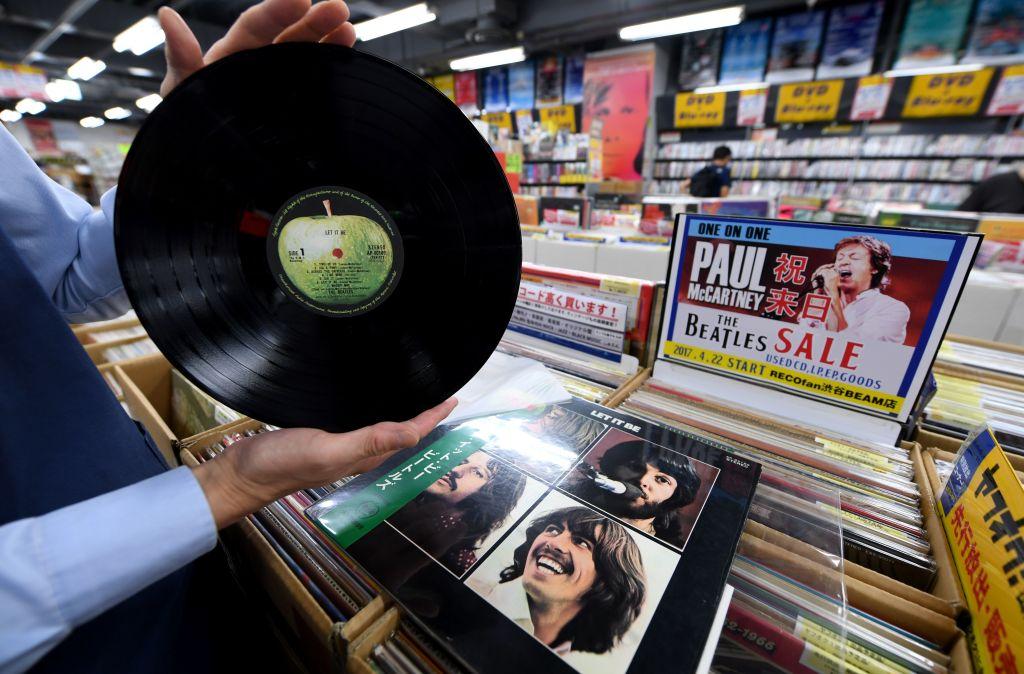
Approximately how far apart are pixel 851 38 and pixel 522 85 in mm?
5384

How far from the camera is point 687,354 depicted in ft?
2.98

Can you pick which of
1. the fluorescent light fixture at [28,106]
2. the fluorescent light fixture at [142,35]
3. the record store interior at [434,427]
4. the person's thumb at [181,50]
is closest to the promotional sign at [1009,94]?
the record store interior at [434,427]

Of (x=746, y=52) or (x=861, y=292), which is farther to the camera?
(x=746, y=52)

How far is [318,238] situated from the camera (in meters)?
0.55

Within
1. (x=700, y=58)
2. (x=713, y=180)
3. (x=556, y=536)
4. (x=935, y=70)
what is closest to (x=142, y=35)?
(x=713, y=180)

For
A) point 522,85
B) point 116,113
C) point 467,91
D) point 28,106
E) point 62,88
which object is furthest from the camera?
point 116,113

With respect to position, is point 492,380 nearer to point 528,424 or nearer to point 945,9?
point 528,424

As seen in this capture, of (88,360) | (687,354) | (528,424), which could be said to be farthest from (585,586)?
(88,360)

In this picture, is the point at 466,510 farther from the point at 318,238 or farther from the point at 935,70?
the point at 935,70

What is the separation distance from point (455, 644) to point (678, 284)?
0.73m

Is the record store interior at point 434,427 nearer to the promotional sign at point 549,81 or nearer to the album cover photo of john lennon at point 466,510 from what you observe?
the album cover photo of john lennon at point 466,510

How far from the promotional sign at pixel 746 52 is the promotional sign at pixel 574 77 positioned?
242 centimetres

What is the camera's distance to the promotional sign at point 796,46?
615cm

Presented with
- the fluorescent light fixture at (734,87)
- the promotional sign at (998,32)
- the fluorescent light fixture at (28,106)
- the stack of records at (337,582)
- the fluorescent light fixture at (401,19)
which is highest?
the fluorescent light fixture at (28,106)
